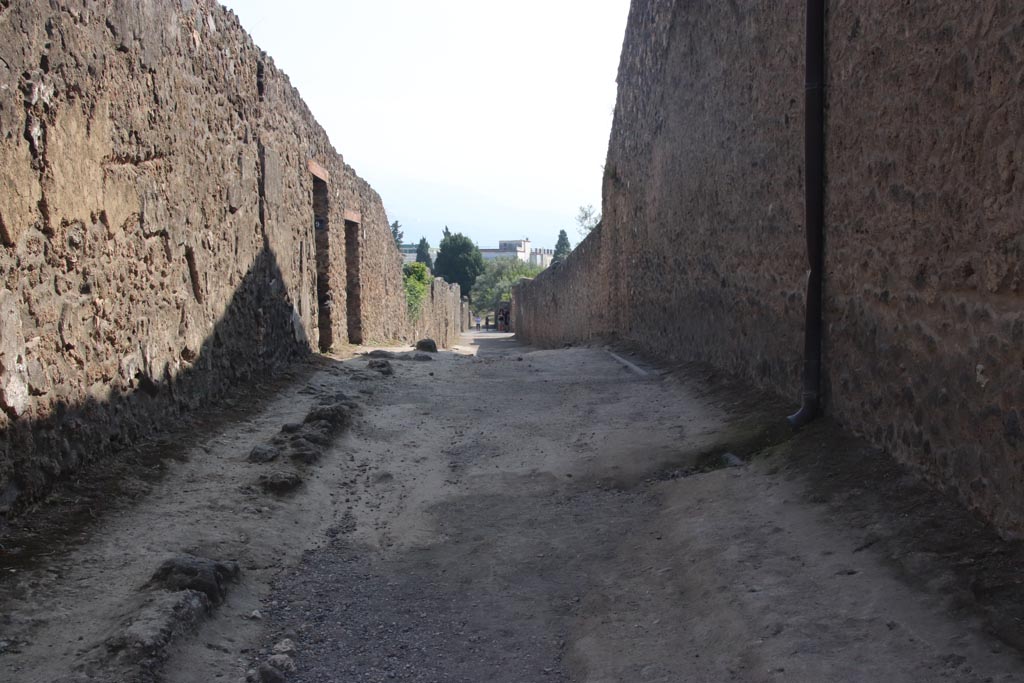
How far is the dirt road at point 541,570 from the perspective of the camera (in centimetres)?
232

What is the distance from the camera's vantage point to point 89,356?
3.71 m

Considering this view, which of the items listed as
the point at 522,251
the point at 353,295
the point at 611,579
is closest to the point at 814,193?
the point at 611,579

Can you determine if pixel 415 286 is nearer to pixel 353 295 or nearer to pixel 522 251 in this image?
pixel 353 295

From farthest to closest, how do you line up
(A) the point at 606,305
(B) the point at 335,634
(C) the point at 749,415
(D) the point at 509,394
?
(A) the point at 606,305, (D) the point at 509,394, (C) the point at 749,415, (B) the point at 335,634

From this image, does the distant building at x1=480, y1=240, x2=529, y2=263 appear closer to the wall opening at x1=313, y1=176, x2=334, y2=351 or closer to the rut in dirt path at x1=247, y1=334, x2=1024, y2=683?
the wall opening at x1=313, y1=176, x2=334, y2=351

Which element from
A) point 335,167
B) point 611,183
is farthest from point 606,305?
point 335,167

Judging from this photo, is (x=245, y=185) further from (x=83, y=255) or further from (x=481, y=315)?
(x=481, y=315)

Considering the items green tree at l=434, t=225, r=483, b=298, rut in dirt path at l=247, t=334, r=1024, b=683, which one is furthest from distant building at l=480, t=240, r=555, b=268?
rut in dirt path at l=247, t=334, r=1024, b=683

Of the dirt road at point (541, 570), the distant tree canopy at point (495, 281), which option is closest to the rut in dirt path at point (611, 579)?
the dirt road at point (541, 570)

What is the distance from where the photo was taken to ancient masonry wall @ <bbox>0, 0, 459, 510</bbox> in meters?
3.15

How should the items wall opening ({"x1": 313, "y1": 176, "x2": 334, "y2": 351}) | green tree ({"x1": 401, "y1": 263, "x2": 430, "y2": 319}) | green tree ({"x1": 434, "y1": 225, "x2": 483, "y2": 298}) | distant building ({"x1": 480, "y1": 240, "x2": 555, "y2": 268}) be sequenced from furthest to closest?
distant building ({"x1": 480, "y1": 240, "x2": 555, "y2": 268}) < green tree ({"x1": 434, "y1": 225, "x2": 483, "y2": 298}) < green tree ({"x1": 401, "y1": 263, "x2": 430, "y2": 319}) < wall opening ({"x1": 313, "y1": 176, "x2": 334, "y2": 351})

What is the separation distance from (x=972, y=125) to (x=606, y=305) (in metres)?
9.17

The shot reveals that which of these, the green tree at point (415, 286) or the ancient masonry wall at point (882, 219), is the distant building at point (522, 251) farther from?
the ancient masonry wall at point (882, 219)

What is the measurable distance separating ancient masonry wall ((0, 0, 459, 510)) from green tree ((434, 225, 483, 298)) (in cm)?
5257
